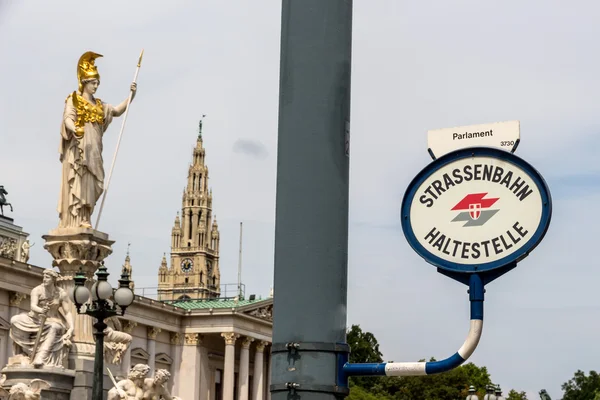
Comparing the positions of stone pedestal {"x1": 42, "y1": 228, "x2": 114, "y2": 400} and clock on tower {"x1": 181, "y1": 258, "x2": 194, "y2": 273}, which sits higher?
clock on tower {"x1": 181, "y1": 258, "x2": 194, "y2": 273}

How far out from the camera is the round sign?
405cm

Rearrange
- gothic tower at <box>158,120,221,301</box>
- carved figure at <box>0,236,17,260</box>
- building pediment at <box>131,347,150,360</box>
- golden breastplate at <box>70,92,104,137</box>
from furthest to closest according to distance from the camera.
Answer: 1. gothic tower at <box>158,120,221,301</box>
2. building pediment at <box>131,347,150,360</box>
3. carved figure at <box>0,236,17,260</box>
4. golden breastplate at <box>70,92,104,137</box>

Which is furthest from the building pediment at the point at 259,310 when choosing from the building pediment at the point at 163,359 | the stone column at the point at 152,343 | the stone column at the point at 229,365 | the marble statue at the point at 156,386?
the marble statue at the point at 156,386

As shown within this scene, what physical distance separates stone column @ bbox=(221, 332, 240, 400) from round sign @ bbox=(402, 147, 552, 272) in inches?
3741

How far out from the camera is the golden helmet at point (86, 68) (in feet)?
76.3

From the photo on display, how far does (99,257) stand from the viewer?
23.4 meters

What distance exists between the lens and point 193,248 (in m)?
185

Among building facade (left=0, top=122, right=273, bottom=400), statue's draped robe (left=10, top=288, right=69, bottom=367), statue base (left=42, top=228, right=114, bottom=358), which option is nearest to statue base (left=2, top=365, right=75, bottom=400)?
statue's draped robe (left=10, top=288, right=69, bottom=367)

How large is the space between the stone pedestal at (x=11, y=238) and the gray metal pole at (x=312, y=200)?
85.7 meters

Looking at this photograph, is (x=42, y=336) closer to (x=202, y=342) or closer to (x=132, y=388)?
(x=132, y=388)

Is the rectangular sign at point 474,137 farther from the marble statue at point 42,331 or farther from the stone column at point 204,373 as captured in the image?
the stone column at point 204,373

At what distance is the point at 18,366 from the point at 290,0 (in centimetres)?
1818

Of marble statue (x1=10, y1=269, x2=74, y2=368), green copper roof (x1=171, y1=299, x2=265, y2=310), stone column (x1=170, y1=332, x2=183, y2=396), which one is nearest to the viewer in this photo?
marble statue (x1=10, y1=269, x2=74, y2=368)

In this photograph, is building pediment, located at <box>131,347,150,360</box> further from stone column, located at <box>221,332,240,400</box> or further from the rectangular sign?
the rectangular sign
